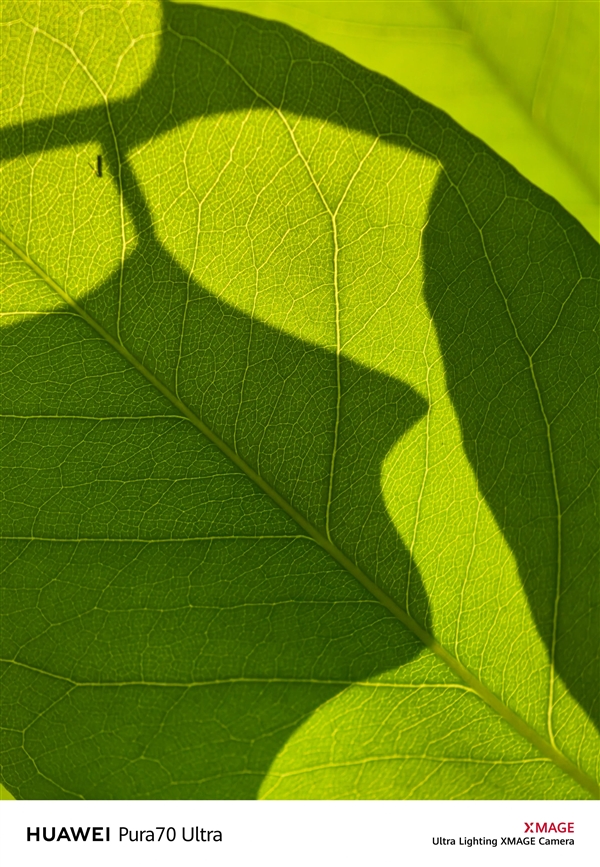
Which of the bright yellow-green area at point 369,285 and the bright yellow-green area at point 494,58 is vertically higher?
the bright yellow-green area at point 494,58

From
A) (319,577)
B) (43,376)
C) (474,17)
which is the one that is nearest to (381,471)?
(319,577)

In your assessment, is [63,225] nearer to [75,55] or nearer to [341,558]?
[75,55]

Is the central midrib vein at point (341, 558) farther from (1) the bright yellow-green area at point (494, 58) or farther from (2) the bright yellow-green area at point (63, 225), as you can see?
(1) the bright yellow-green area at point (494, 58)

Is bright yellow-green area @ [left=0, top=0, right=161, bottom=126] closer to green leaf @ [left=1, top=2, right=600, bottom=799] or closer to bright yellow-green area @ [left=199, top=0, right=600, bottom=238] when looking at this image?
green leaf @ [left=1, top=2, right=600, bottom=799]
